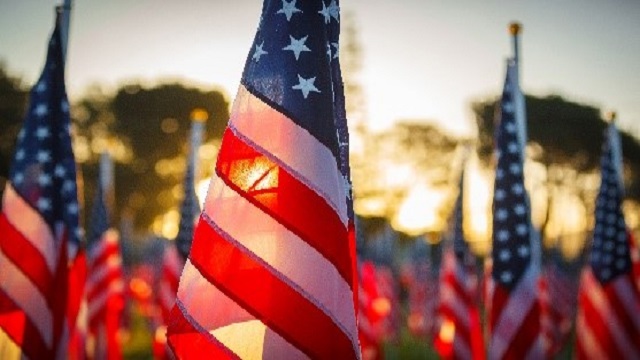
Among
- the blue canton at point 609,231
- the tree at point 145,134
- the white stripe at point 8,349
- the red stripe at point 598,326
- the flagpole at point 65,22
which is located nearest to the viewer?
the white stripe at point 8,349

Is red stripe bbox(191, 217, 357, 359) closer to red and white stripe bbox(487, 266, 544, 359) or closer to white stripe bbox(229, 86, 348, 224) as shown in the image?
white stripe bbox(229, 86, 348, 224)

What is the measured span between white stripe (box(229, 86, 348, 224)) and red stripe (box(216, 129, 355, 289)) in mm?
42

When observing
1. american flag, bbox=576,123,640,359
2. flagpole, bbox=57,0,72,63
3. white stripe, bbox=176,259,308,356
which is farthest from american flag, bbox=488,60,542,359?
flagpole, bbox=57,0,72,63

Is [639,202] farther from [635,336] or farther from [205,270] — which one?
[205,270]

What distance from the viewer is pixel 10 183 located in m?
5.38

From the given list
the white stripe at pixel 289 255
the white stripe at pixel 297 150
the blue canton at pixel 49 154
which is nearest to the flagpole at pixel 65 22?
the blue canton at pixel 49 154

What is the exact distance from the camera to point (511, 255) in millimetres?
6734

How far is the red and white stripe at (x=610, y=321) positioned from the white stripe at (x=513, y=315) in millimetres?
2316

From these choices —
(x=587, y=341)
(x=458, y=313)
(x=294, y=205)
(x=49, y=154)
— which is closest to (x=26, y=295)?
(x=49, y=154)

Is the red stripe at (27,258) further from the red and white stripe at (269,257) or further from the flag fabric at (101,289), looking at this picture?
the flag fabric at (101,289)

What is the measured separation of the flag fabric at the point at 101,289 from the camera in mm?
10867

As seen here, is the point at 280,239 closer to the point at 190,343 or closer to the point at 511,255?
the point at 190,343

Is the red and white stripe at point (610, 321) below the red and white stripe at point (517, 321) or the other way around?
below

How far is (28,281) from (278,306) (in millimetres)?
2741
